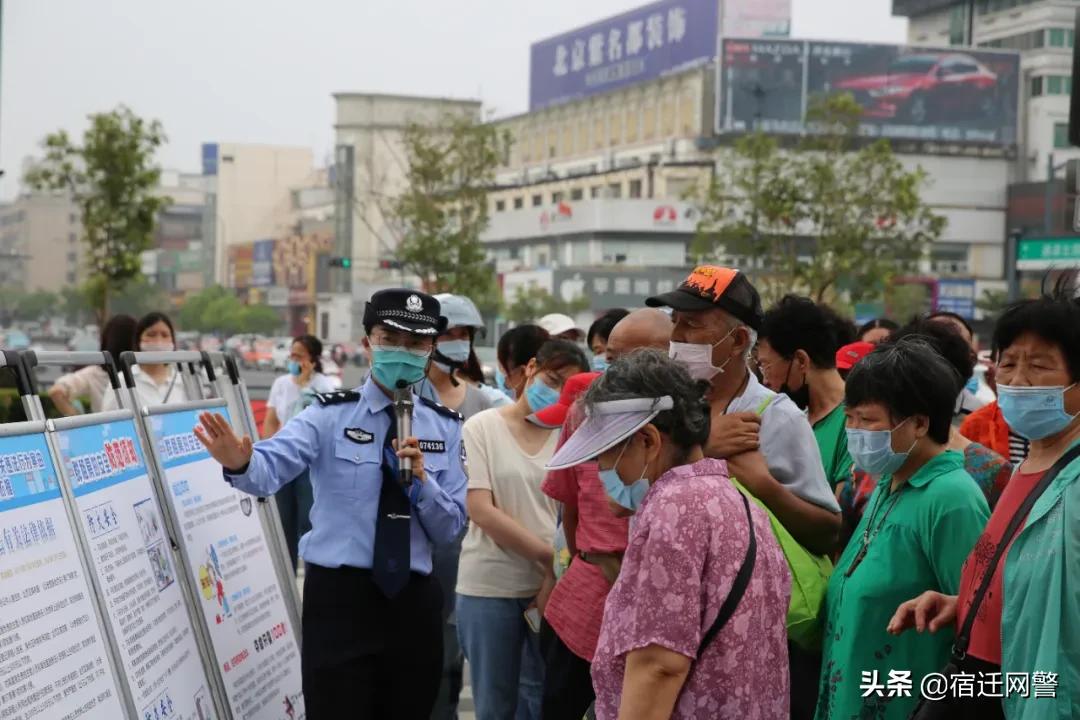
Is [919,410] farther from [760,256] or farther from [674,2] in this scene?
[674,2]

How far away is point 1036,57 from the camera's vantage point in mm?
84625

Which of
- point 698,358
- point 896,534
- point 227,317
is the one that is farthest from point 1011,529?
point 227,317

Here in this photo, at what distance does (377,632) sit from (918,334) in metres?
2.01

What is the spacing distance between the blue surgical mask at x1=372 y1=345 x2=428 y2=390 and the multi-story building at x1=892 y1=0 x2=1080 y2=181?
3155 inches

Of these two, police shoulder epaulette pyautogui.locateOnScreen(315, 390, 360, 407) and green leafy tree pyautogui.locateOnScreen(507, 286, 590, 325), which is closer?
police shoulder epaulette pyautogui.locateOnScreen(315, 390, 360, 407)

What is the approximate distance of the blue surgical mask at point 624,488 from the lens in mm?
3312

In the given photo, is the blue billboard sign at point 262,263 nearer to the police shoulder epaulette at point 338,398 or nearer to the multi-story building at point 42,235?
the multi-story building at point 42,235

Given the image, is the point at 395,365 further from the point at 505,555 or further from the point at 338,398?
the point at 505,555

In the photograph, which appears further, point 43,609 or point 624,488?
point 43,609

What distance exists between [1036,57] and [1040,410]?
87134 mm

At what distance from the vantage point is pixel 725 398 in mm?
4312

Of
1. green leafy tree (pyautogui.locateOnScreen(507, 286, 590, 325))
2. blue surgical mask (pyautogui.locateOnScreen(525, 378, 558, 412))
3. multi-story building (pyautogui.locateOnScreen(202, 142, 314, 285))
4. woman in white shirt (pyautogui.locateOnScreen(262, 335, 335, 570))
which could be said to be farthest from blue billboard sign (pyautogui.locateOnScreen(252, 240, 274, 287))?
blue surgical mask (pyautogui.locateOnScreen(525, 378, 558, 412))

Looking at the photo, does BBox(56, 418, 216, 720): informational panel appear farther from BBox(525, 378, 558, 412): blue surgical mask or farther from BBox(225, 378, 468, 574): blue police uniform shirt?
BBox(525, 378, 558, 412): blue surgical mask

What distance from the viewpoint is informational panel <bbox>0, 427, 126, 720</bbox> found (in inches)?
151
